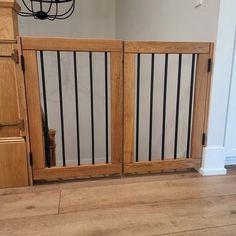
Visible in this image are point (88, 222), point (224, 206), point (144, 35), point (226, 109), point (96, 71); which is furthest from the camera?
point (96, 71)

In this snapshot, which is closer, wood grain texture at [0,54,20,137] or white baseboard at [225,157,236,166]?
wood grain texture at [0,54,20,137]

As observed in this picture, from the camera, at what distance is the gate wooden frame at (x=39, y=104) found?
1475mm

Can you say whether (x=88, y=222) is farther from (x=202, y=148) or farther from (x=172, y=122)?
(x=172, y=122)

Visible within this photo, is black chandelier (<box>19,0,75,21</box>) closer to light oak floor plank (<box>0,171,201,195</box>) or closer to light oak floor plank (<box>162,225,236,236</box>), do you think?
light oak floor plank (<box>0,171,201,195</box>)

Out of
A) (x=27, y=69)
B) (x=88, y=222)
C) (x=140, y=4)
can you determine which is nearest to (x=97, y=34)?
(x=140, y=4)

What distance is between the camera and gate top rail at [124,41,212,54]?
1591mm

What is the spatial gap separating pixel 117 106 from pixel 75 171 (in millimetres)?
566

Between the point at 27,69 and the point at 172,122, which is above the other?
the point at 27,69

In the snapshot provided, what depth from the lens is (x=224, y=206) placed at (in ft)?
4.67

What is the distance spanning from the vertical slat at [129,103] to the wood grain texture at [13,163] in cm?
72

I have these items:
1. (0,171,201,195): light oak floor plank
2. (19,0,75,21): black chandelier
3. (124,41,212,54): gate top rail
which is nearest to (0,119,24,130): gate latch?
(0,171,201,195): light oak floor plank

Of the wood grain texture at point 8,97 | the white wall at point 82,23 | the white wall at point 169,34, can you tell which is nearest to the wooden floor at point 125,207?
the wood grain texture at point 8,97

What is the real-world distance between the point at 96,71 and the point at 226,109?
2.50 m

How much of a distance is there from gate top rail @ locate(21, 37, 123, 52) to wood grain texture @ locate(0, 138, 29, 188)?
624 millimetres
